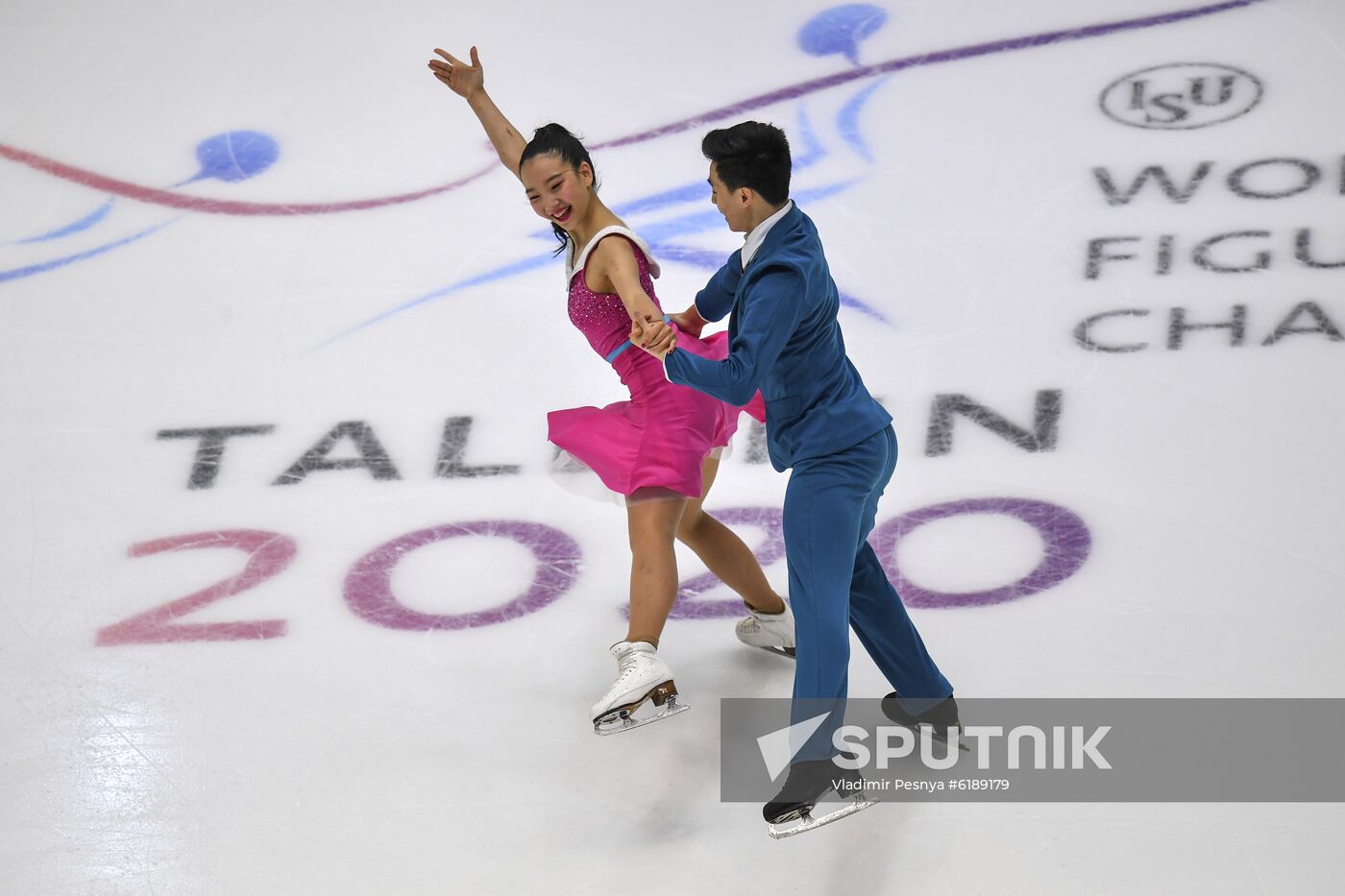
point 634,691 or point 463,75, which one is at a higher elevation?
point 463,75

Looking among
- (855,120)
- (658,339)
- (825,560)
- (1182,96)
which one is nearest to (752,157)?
(658,339)

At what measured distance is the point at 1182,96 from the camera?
6.30 metres

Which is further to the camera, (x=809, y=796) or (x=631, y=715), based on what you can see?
(x=631, y=715)

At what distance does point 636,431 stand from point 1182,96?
363cm

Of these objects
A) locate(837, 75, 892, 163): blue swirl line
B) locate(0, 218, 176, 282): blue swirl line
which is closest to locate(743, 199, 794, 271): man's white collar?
locate(837, 75, 892, 163): blue swirl line

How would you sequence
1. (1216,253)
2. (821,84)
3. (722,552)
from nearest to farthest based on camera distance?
1. (722,552)
2. (1216,253)
3. (821,84)

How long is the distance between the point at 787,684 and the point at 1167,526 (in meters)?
1.21

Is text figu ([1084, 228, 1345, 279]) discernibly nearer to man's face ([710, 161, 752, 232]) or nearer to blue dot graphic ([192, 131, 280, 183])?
man's face ([710, 161, 752, 232])

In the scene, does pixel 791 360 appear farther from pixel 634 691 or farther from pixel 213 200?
pixel 213 200

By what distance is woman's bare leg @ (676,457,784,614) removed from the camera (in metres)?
3.87

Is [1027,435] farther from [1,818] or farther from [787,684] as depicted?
[1,818]

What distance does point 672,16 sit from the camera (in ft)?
24.2

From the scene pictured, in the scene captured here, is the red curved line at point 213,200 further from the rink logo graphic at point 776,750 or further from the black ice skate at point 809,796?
the black ice skate at point 809,796

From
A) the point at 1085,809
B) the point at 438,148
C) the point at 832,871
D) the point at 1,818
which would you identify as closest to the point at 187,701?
the point at 1,818
